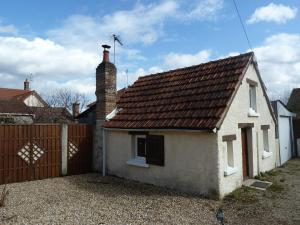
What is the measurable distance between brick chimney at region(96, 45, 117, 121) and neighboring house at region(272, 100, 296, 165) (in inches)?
382

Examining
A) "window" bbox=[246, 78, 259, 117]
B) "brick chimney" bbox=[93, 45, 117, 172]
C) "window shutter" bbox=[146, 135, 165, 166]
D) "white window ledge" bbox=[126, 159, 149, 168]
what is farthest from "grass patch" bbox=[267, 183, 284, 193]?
"brick chimney" bbox=[93, 45, 117, 172]

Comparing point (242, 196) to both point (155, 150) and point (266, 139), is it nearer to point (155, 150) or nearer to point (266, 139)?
point (155, 150)

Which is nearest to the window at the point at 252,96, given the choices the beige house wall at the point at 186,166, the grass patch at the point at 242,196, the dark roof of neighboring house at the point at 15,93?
the grass patch at the point at 242,196

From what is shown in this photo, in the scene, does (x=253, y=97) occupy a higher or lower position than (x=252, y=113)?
higher

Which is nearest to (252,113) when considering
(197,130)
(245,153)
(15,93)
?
(245,153)

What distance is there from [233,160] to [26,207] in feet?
22.8

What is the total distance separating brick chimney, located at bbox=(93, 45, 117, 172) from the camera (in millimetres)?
13594

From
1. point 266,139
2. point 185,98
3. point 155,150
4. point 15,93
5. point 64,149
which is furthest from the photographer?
point 15,93

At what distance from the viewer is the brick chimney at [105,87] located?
13.6 meters

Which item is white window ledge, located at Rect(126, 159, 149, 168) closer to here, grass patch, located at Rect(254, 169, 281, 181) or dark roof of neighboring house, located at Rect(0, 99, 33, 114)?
grass patch, located at Rect(254, 169, 281, 181)

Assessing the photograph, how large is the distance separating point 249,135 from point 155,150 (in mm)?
4145

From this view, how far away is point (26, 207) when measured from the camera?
26.8 feet

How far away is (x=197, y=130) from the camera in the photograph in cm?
912

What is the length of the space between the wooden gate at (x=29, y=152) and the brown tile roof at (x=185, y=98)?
265cm
